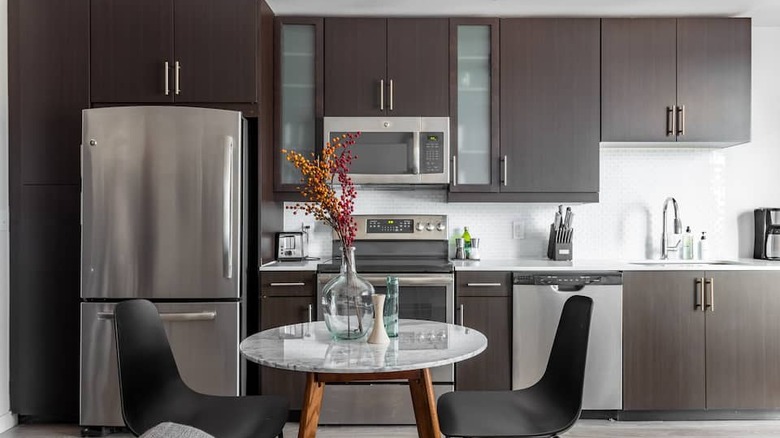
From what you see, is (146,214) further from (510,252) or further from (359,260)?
(510,252)

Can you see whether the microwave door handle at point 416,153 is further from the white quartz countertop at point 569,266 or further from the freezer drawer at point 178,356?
the freezer drawer at point 178,356

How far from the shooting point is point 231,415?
203cm

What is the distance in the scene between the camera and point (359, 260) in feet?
12.2

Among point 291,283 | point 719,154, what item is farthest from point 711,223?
point 291,283

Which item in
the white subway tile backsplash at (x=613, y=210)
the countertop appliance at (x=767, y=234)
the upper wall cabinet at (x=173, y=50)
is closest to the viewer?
the upper wall cabinet at (x=173, y=50)

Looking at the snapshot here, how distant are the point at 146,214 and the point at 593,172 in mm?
2511

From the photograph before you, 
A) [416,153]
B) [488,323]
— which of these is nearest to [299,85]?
[416,153]

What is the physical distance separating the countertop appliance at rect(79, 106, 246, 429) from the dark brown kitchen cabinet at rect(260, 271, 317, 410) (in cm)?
25

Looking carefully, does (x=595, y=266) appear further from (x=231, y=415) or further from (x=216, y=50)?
(x=216, y=50)

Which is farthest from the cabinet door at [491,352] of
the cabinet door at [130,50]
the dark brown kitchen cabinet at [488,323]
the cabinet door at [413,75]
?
the cabinet door at [130,50]

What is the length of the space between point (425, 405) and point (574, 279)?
1.59 metres

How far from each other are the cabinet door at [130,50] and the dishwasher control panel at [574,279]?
85.8 inches

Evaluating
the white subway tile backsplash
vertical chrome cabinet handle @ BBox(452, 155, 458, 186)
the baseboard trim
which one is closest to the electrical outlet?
the white subway tile backsplash

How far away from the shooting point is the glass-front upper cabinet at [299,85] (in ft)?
11.8
